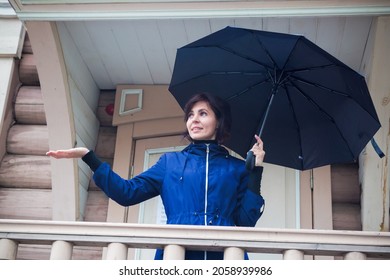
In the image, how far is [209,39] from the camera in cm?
379

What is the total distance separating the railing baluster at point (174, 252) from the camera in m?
3.04

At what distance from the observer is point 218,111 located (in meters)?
3.76

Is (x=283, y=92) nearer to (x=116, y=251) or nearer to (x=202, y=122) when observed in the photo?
(x=202, y=122)

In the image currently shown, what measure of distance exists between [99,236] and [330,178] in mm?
1995

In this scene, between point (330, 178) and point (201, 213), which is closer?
point (201, 213)

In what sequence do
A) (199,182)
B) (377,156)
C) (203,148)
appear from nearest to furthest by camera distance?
(199,182) → (203,148) → (377,156)

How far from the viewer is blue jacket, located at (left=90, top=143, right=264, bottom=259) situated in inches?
134

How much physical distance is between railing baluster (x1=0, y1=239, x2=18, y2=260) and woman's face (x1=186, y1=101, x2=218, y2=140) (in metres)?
1.05

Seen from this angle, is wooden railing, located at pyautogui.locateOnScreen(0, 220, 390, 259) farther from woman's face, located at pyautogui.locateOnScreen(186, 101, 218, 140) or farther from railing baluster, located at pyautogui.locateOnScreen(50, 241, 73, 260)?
woman's face, located at pyautogui.locateOnScreen(186, 101, 218, 140)

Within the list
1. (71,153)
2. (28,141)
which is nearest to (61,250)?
(71,153)

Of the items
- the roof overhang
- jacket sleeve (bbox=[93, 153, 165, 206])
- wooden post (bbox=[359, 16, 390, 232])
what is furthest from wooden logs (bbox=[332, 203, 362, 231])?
jacket sleeve (bbox=[93, 153, 165, 206])

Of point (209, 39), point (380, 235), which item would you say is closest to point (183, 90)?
point (209, 39)

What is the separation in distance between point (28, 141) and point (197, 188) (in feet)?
6.39
